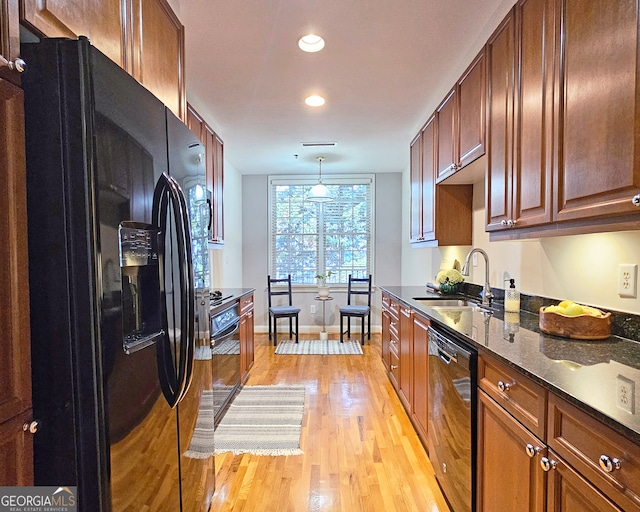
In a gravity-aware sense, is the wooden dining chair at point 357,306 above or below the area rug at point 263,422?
above

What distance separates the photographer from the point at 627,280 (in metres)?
1.42

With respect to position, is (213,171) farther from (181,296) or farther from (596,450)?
(596,450)

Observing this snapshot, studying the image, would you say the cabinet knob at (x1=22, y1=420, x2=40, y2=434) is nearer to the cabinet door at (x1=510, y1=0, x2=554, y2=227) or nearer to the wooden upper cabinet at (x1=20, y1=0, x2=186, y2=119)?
the wooden upper cabinet at (x1=20, y1=0, x2=186, y2=119)

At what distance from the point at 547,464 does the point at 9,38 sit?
168 centimetres

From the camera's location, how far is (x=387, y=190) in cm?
573

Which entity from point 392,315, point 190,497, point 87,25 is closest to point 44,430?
point 190,497

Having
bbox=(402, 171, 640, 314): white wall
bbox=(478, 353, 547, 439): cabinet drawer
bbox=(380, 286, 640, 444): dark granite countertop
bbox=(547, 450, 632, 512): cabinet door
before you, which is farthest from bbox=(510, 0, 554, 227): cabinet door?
bbox=(547, 450, 632, 512): cabinet door

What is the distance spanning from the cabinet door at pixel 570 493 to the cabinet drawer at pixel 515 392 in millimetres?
95

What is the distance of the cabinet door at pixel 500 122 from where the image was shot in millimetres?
1738

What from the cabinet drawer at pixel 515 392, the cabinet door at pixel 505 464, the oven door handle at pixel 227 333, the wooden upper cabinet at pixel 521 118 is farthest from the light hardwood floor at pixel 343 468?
the wooden upper cabinet at pixel 521 118

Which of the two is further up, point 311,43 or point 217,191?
point 311,43

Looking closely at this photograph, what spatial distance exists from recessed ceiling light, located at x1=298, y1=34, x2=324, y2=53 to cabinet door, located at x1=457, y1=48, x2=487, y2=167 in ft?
3.01

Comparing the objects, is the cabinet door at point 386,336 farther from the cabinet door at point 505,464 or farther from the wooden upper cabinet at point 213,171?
the cabinet door at point 505,464

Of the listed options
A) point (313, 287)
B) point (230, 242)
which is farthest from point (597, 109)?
point (313, 287)
